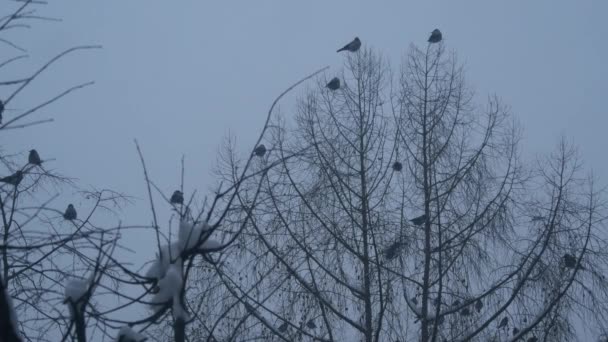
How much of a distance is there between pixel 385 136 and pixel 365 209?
1.03m

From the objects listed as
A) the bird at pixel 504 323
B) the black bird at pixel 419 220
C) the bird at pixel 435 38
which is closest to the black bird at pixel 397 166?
the black bird at pixel 419 220

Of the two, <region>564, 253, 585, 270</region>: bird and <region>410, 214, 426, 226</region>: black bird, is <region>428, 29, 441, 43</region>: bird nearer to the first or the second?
<region>410, 214, 426, 226</region>: black bird

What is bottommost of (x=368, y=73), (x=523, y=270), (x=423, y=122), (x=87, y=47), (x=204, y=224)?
(x=204, y=224)

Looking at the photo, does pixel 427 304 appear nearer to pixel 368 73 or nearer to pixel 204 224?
pixel 368 73

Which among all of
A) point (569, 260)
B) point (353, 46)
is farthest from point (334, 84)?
point (569, 260)

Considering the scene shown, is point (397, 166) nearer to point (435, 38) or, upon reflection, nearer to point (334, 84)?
→ point (334, 84)

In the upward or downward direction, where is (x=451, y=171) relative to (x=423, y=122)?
downward

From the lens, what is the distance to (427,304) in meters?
7.69

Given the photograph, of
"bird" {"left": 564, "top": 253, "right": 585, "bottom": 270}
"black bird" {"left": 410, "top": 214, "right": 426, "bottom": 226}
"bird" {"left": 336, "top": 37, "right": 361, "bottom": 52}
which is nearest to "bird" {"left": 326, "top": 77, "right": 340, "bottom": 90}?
"bird" {"left": 336, "top": 37, "right": 361, "bottom": 52}

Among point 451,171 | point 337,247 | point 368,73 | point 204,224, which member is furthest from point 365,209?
point 204,224

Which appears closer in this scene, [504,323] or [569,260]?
[569,260]

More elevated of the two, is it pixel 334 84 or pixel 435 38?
pixel 435 38

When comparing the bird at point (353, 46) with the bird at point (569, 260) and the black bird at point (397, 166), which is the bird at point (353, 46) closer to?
the black bird at point (397, 166)

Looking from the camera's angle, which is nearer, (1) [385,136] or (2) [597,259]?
(2) [597,259]
